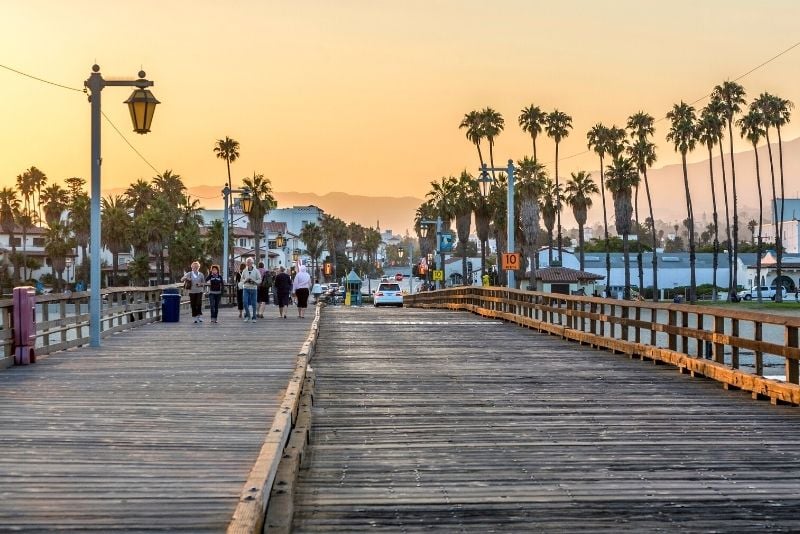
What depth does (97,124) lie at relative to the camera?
20703 millimetres

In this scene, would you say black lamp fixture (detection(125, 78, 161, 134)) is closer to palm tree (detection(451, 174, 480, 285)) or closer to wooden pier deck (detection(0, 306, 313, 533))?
wooden pier deck (detection(0, 306, 313, 533))

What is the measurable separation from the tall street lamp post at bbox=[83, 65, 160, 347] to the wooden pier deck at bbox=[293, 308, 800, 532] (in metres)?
5.77

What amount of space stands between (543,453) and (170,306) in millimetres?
23990

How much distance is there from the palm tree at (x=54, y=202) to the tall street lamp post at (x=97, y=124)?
12389 cm

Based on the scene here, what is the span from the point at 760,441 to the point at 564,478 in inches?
108

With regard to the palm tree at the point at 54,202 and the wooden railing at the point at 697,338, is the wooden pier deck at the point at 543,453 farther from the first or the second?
the palm tree at the point at 54,202

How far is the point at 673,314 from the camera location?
60.6 ft

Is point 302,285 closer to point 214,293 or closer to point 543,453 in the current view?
point 214,293

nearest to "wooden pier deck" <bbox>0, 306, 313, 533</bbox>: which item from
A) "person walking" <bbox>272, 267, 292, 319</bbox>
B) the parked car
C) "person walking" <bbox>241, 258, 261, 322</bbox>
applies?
"person walking" <bbox>241, 258, 261, 322</bbox>

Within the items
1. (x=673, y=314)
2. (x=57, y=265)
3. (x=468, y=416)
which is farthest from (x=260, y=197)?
(x=468, y=416)

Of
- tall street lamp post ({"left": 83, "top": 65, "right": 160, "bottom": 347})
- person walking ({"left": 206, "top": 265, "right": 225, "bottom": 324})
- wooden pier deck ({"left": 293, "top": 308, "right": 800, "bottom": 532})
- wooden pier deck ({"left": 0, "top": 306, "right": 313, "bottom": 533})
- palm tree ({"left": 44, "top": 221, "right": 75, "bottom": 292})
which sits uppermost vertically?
palm tree ({"left": 44, "top": 221, "right": 75, "bottom": 292})

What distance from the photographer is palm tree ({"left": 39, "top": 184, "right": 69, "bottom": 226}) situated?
459ft

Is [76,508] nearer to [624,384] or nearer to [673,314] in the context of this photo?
[624,384]

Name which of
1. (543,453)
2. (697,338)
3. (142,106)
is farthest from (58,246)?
(543,453)
